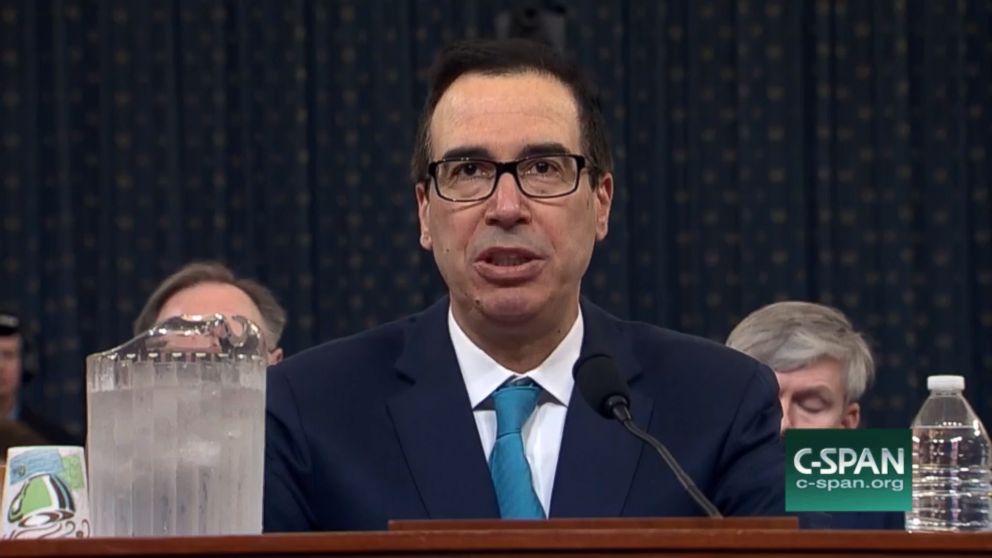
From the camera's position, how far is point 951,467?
9.07ft

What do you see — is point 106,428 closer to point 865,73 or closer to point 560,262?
point 560,262

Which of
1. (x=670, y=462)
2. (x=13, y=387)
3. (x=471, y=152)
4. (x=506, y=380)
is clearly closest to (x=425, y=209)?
(x=471, y=152)

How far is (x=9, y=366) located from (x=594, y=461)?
2206 mm

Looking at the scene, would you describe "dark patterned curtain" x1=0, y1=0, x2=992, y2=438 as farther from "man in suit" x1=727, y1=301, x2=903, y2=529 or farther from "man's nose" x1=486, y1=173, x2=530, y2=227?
"man's nose" x1=486, y1=173, x2=530, y2=227

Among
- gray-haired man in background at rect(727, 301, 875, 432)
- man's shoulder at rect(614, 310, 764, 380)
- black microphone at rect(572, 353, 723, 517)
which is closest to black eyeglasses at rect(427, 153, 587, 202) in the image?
man's shoulder at rect(614, 310, 764, 380)

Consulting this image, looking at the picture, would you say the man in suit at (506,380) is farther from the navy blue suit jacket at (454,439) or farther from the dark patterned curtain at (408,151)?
the dark patterned curtain at (408,151)

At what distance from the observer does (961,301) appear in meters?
5.54

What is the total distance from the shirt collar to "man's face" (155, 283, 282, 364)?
1397mm

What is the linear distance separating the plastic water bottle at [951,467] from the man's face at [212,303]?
1.36m

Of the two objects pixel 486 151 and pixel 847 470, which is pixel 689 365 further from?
pixel 847 470

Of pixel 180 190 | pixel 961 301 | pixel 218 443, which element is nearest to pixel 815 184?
pixel 961 301

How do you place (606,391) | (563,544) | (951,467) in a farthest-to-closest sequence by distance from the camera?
(951,467)
(606,391)
(563,544)

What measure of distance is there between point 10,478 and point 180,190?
3779mm

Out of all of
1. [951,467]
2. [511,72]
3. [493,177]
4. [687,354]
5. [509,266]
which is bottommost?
[951,467]
